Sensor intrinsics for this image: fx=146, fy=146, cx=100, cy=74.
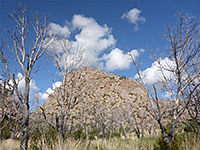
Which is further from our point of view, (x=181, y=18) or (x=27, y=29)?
(x=27, y=29)

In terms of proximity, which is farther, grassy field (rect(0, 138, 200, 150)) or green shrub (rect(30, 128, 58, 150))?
grassy field (rect(0, 138, 200, 150))

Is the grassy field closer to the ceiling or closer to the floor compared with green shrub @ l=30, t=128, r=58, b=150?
closer to the floor

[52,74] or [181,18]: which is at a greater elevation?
[181,18]

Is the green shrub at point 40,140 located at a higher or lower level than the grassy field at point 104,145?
higher

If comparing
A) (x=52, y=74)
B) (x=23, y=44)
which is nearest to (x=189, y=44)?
(x=52, y=74)

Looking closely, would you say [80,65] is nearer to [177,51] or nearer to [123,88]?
[177,51]

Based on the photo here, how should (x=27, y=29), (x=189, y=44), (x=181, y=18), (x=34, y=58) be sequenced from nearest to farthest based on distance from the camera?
(x=189, y=44) < (x=181, y=18) < (x=34, y=58) < (x=27, y=29)

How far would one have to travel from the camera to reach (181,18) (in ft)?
20.9

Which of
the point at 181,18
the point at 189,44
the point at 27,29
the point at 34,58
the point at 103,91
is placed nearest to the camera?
the point at 189,44

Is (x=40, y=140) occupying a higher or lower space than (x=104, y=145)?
higher

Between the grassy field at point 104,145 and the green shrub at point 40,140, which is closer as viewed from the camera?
the green shrub at point 40,140

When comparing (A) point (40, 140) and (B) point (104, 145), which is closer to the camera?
(A) point (40, 140)

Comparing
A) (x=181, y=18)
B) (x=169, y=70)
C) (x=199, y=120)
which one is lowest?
(x=199, y=120)

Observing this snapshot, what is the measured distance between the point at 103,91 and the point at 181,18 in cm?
4270
